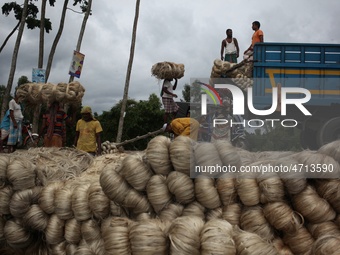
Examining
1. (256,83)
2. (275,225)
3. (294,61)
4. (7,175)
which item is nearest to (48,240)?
(7,175)

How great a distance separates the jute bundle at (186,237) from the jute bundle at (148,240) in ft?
0.13

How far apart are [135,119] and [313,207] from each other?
19.3 m

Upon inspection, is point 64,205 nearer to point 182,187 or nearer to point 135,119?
point 182,187

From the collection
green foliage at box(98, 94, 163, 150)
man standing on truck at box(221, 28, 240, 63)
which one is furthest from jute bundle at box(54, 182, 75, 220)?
green foliage at box(98, 94, 163, 150)

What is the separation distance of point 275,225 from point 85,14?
14488 mm

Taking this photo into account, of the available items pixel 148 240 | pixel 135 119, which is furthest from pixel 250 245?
pixel 135 119

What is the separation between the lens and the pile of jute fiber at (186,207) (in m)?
1.75

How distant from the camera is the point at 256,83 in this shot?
7.07 metres

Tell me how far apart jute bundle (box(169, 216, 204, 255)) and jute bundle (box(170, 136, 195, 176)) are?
0.55 m

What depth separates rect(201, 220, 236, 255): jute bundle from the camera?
1.62m

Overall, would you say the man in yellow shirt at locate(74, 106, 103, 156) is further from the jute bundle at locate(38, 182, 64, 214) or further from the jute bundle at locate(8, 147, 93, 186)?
the jute bundle at locate(38, 182, 64, 214)

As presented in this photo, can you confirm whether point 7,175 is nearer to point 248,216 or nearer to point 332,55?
point 248,216

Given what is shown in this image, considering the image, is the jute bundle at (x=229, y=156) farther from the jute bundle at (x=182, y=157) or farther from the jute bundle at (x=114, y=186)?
the jute bundle at (x=114, y=186)

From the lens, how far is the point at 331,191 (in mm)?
2133
